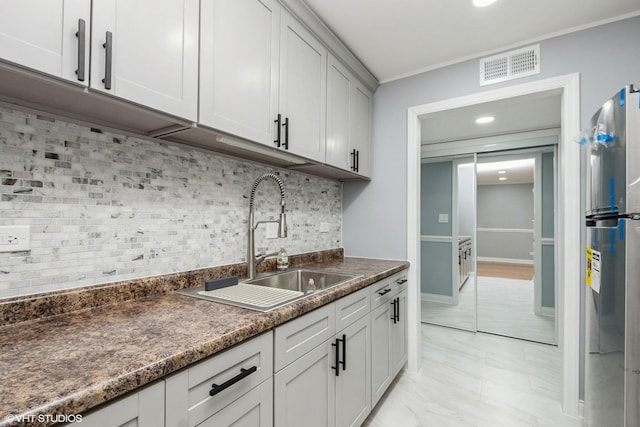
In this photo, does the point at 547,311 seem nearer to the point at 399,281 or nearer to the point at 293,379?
the point at 399,281

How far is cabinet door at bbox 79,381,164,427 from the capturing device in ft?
1.96

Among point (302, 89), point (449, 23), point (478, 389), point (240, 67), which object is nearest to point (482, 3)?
point (449, 23)

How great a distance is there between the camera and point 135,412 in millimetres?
656

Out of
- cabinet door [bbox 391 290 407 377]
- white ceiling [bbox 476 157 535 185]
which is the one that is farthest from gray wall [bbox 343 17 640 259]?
white ceiling [bbox 476 157 535 185]

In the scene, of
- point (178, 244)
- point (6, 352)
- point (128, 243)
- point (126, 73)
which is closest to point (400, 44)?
point (126, 73)

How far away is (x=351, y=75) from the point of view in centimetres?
229

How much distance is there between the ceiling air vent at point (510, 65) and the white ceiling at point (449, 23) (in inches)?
2.1

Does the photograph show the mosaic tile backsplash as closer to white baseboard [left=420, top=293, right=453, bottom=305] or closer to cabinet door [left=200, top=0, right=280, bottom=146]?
cabinet door [left=200, top=0, right=280, bottom=146]

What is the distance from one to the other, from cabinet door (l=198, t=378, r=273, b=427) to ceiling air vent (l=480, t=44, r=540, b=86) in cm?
242

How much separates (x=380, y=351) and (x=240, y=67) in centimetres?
179

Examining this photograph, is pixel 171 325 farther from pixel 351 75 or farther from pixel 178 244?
pixel 351 75

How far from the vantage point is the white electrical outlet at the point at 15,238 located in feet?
3.08

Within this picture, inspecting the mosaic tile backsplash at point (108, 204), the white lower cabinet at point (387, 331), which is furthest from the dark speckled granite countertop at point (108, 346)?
the white lower cabinet at point (387, 331)

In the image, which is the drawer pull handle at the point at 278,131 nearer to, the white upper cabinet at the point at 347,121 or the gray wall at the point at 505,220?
the white upper cabinet at the point at 347,121
